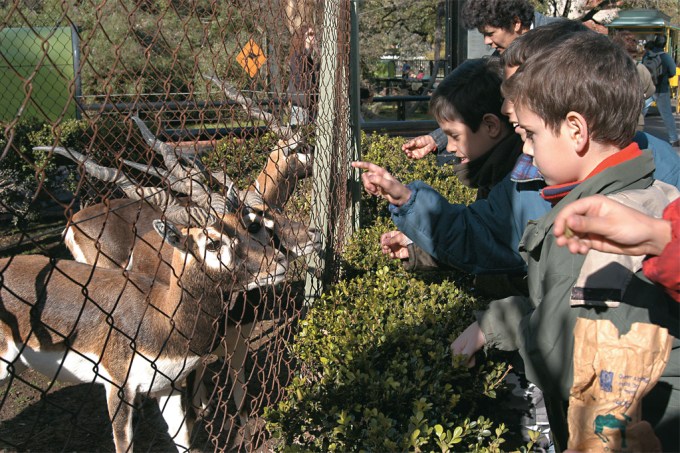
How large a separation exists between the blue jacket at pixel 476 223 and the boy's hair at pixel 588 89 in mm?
686

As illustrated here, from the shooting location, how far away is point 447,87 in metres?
3.12

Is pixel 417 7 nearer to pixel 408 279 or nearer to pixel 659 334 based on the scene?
pixel 408 279

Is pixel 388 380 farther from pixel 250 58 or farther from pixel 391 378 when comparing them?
pixel 250 58

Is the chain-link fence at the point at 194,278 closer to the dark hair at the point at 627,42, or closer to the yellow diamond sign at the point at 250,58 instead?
the yellow diamond sign at the point at 250,58

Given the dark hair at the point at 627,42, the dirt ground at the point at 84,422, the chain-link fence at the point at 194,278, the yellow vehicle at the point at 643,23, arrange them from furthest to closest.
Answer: the yellow vehicle at the point at 643,23 → the dark hair at the point at 627,42 → the dirt ground at the point at 84,422 → the chain-link fence at the point at 194,278

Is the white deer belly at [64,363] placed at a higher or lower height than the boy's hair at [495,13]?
lower

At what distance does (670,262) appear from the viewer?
4.39 ft

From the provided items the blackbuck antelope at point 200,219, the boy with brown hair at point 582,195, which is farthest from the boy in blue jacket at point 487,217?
the blackbuck antelope at point 200,219

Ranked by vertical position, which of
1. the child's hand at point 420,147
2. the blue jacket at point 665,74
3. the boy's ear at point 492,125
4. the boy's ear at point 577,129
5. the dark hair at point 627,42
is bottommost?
the boy's ear at point 577,129

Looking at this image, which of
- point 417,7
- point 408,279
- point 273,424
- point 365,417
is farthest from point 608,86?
point 417,7

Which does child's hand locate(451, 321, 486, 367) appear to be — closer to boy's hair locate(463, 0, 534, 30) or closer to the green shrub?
the green shrub

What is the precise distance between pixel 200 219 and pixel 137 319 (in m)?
0.61

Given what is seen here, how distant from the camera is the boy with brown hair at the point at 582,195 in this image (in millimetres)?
1641

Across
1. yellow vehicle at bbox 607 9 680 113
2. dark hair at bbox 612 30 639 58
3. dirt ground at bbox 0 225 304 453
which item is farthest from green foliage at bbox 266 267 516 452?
yellow vehicle at bbox 607 9 680 113
